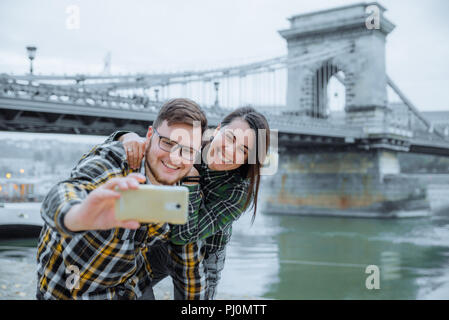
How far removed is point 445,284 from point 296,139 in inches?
431

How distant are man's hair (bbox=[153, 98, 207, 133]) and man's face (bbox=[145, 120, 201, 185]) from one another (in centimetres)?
2

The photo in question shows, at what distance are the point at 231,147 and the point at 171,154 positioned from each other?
0.37 m

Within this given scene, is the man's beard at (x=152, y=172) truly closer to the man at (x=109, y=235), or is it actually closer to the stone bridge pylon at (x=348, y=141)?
the man at (x=109, y=235)

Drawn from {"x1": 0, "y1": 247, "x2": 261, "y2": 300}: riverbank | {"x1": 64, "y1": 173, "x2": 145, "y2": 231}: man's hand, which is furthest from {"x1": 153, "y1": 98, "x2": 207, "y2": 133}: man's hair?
{"x1": 0, "y1": 247, "x2": 261, "y2": 300}: riverbank

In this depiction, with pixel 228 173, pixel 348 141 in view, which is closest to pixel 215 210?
pixel 228 173

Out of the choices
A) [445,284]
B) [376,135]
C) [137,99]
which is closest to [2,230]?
[137,99]

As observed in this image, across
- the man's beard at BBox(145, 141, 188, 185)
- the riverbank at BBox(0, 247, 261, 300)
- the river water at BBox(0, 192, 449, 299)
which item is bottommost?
the river water at BBox(0, 192, 449, 299)

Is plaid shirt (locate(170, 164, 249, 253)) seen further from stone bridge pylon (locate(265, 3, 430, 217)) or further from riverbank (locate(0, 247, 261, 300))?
stone bridge pylon (locate(265, 3, 430, 217))

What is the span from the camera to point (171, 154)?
5.14ft

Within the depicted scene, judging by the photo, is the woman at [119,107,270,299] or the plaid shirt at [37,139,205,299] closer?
the plaid shirt at [37,139,205,299]

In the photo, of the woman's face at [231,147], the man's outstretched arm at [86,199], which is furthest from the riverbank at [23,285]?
the man's outstretched arm at [86,199]

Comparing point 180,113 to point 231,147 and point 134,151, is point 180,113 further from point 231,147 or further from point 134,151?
point 231,147

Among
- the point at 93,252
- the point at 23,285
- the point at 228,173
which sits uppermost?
the point at 228,173

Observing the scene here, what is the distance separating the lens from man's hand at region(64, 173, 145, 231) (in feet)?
3.61
